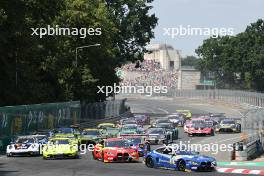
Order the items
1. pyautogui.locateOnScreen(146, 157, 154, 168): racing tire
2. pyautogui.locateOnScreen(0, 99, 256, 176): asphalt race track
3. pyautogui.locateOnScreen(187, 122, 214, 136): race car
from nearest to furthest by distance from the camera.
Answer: pyautogui.locateOnScreen(0, 99, 256, 176): asphalt race track, pyautogui.locateOnScreen(146, 157, 154, 168): racing tire, pyautogui.locateOnScreen(187, 122, 214, 136): race car

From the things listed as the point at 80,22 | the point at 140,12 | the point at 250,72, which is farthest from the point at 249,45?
the point at 80,22

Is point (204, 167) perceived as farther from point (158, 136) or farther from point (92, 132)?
point (158, 136)

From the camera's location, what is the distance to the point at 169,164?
30672 millimetres

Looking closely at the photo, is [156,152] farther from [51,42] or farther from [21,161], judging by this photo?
[51,42]

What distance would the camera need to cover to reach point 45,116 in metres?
55.8

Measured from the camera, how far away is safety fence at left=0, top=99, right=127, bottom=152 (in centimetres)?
4416

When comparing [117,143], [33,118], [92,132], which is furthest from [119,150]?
[33,118]

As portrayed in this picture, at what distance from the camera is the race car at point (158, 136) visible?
47.9 m

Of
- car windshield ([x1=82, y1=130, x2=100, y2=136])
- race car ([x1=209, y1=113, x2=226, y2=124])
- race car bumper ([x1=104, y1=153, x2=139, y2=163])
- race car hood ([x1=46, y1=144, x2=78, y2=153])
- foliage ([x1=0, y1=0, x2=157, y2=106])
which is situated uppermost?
foliage ([x1=0, y1=0, x2=157, y2=106])

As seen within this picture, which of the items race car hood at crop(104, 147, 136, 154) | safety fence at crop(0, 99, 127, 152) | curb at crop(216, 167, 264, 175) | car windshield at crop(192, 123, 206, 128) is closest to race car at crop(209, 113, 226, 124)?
car windshield at crop(192, 123, 206, 128)

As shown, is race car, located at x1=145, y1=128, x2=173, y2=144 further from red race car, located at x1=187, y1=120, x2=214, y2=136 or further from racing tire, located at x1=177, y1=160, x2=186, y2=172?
racing tire, located at x1=177, y1=160, x2=186, y2=172

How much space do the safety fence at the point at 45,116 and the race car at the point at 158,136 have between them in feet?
29.2

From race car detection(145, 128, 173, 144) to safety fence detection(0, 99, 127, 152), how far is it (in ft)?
29.2

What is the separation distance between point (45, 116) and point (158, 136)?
11730 mm
